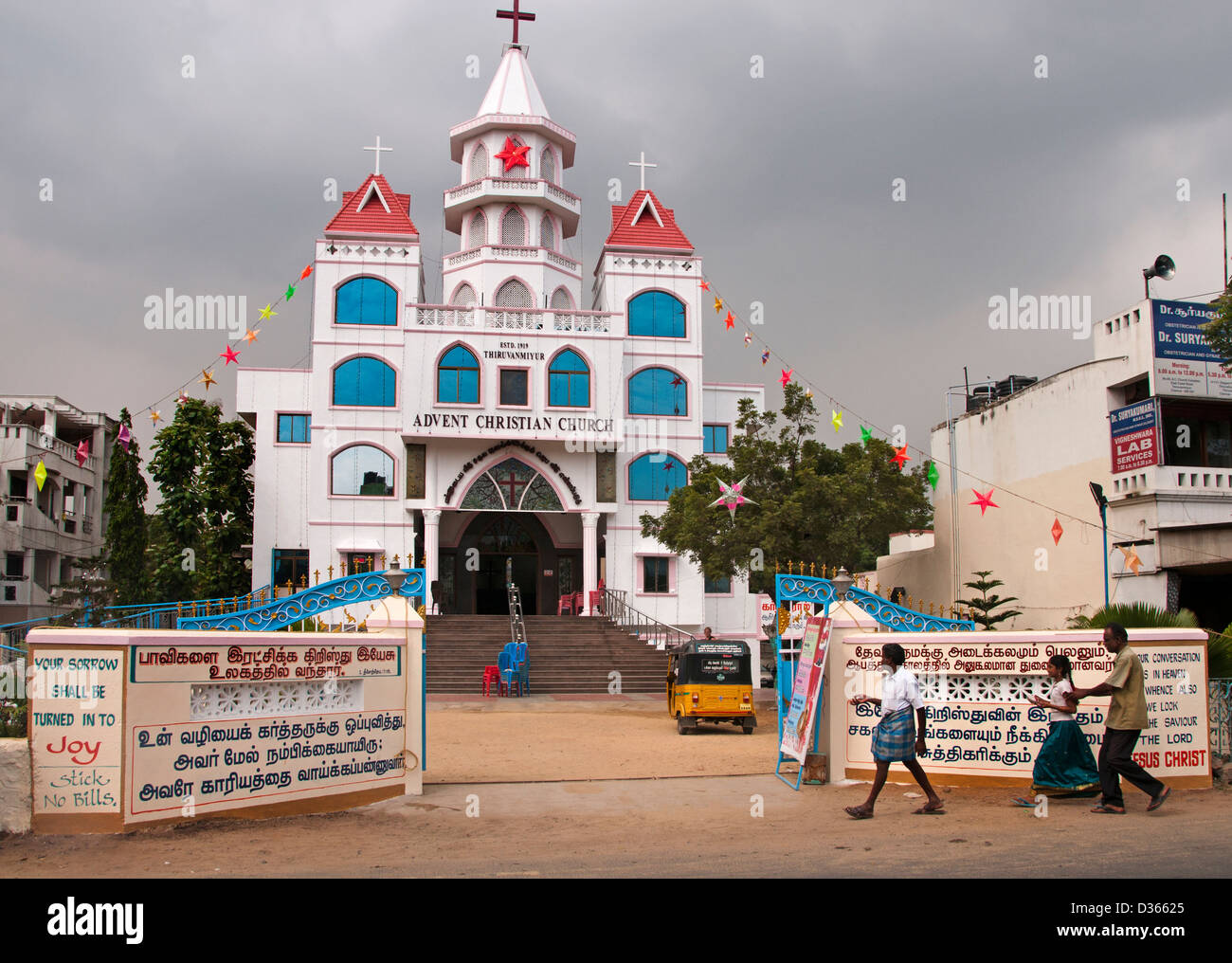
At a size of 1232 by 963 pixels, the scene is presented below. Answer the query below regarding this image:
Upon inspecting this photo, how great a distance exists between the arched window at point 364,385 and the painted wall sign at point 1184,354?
69.8 ft

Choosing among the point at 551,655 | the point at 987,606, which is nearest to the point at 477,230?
the point at 551,655

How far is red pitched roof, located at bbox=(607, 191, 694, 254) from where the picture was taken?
34.7 meters

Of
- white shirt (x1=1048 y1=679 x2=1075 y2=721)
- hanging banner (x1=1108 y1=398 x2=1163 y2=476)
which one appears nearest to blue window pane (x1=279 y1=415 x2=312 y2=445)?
hanging banner (x1=1108 y1=398 x2=1163 y2=476)

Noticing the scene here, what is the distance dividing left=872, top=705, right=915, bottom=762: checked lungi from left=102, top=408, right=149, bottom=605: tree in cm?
2684

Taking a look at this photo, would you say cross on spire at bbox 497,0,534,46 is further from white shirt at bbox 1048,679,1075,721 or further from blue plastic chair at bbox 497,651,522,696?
white shirt at bbox 1048,679,1075,721

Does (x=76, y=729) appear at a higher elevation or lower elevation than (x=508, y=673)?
higher

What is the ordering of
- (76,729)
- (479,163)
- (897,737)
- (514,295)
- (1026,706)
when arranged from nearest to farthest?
(76,729)
(897,737)
(1026,706)
(514,295)
(479,163)

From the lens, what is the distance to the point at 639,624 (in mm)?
32156

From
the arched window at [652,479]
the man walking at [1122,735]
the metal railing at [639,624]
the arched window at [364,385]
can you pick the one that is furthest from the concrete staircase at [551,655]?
the man walking at [1122,735]

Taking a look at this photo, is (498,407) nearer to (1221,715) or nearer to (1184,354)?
(1184,354)

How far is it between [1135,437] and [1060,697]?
1293cm

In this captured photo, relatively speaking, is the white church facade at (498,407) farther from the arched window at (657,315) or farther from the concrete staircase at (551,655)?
the concrete staircase at (551,655)

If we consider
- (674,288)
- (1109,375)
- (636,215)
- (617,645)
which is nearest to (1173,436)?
(1109,375)
